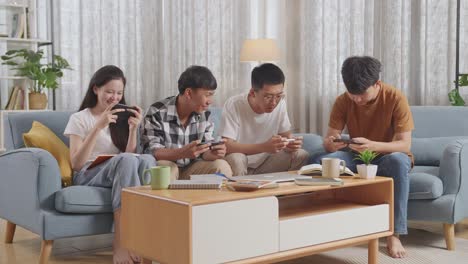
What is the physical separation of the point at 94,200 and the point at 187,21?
3.51 meters

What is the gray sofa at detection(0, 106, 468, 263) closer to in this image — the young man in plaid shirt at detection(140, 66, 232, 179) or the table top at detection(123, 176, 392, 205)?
the young man in plaid shirt at detection(140, 66, 232, 179)

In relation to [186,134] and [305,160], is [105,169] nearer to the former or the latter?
[186,134]

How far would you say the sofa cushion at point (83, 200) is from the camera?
2.85 m

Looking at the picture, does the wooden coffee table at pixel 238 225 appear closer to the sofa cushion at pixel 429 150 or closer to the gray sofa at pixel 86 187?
the gray sofa at pixel 86 187

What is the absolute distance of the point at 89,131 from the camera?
311 centimetres

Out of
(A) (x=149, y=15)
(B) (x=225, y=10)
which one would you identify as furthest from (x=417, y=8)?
(A) (x=149, y=15)

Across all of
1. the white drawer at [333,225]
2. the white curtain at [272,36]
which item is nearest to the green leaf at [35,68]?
the white curtain at [272,36]

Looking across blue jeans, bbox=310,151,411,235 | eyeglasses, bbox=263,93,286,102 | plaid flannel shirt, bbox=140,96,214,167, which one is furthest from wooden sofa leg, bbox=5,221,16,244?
blue jeans, bbox=310,151,411,235

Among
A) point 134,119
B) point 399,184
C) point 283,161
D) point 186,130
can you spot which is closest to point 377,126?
point 399,184

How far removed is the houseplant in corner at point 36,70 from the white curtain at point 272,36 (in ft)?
1.15

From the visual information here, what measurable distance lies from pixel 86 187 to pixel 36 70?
2.29 m

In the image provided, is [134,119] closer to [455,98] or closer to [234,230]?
[234,230]

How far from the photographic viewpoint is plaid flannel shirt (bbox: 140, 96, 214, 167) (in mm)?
3230

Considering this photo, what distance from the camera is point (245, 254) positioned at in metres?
2.37
